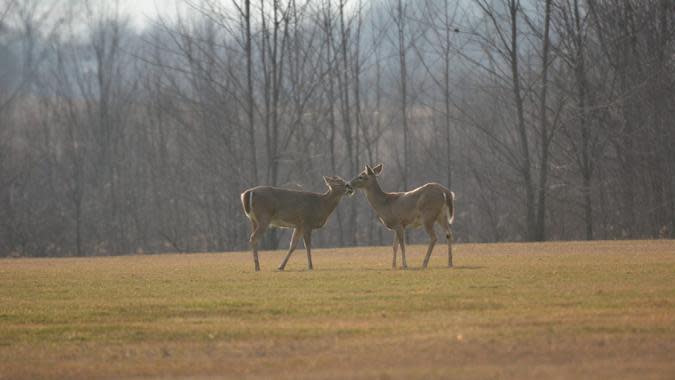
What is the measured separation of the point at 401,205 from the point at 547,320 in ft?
30.5

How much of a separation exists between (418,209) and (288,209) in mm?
2698

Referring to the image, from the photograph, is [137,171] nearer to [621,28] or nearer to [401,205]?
[621,28]

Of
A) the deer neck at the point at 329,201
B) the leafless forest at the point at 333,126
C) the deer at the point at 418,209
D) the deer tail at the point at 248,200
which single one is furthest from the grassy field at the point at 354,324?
the leafless forest at the point at 333,126

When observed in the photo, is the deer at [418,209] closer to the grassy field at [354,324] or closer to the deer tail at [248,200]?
the grassy field at [354,324]

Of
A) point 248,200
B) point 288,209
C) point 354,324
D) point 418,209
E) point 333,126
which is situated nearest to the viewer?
point 354,324

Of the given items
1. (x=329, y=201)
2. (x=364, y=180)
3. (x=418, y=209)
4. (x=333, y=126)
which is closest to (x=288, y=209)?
(x=329, y=201)

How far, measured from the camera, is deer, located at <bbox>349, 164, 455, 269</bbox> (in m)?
19.6

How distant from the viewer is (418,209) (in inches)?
781

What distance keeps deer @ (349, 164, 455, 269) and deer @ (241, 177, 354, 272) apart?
841 millimetres

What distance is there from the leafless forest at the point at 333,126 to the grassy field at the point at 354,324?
50.9 feet

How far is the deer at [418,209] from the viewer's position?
19625mm

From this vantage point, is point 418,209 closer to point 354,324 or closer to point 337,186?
point 337,186

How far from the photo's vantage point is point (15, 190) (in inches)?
1998

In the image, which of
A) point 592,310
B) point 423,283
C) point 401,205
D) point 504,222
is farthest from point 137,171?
point 592,310
